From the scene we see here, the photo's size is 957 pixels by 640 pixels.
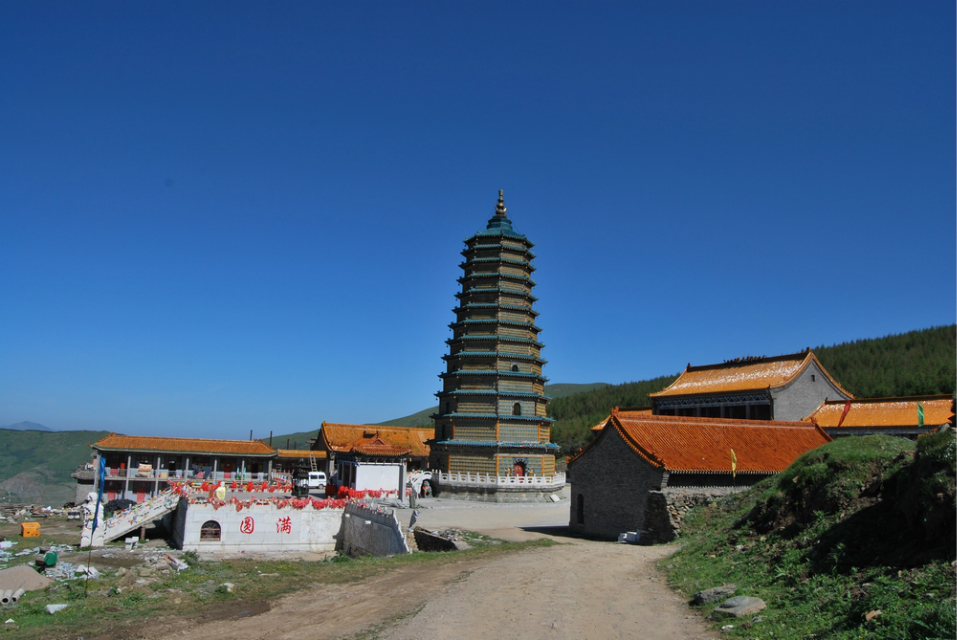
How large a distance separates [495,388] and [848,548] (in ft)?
117

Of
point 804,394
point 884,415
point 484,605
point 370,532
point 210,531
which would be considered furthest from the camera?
point 804,394

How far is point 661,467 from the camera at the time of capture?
27.1 meters

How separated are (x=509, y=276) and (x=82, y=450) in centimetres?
13804

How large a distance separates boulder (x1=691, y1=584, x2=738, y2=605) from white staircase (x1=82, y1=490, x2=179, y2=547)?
28.5 metres

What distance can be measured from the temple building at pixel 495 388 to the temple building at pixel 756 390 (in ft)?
30.9

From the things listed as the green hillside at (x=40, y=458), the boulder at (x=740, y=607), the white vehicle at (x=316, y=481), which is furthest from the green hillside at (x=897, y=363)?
the green hillside at (x=40, y=458)

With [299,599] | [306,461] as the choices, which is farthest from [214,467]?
[299,599]

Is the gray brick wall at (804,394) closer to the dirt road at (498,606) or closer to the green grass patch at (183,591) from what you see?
the green grass patch at (183,591)

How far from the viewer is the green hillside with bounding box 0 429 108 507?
112444 mm

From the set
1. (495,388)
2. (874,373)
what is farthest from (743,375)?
(874,373)

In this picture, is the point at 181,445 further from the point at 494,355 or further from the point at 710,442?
the point at 710,442

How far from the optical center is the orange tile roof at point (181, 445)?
5137 cm

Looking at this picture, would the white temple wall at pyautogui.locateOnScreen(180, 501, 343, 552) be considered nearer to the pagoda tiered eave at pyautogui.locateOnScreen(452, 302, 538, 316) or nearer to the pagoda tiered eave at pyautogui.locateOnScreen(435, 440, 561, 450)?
the pagoda tiered eave at pyautogui.locateOnScreen(435, 440, 561, 450)

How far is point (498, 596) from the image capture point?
16.6 meters
